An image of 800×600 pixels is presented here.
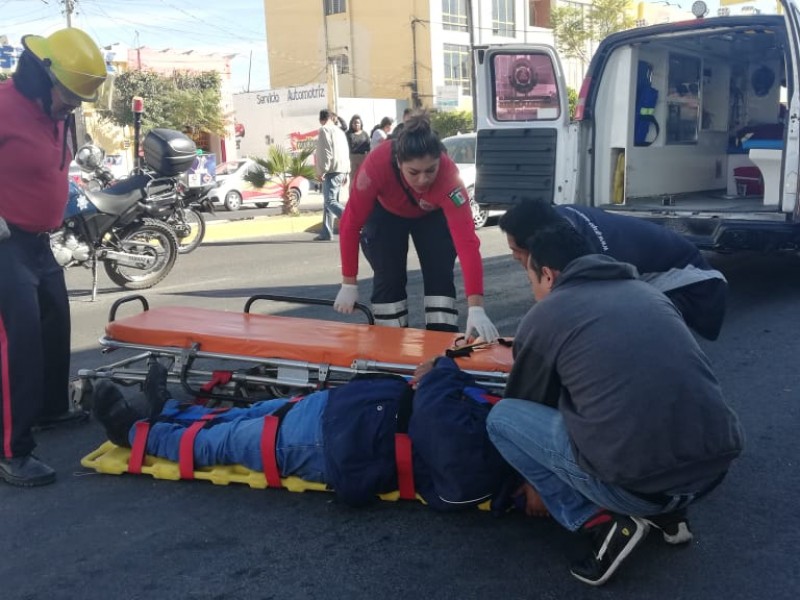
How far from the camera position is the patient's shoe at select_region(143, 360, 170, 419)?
3.76m

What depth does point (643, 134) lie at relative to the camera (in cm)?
881

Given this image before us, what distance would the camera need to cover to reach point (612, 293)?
260 centimetres

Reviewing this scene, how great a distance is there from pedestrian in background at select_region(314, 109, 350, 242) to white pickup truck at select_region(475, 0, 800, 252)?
4.49m

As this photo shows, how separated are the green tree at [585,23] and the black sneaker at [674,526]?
154 ft

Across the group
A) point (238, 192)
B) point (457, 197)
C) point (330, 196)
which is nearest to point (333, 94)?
point (238, 192)

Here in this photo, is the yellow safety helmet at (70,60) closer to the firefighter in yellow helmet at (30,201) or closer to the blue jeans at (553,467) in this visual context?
the firefighter in yellow helmet at (30,201)

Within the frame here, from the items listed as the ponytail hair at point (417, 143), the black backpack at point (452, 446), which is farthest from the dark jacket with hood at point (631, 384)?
the ponytail hair at point (417, 143)

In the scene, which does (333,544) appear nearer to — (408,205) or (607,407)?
(607,407)

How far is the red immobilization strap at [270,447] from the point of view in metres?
3.41

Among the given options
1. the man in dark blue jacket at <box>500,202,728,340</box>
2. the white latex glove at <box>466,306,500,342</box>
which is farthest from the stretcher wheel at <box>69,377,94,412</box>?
the man in dark blue jacket at <box>500,202,728,340</box>

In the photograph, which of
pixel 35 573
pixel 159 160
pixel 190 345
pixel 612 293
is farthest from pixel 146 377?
pixel 159 160

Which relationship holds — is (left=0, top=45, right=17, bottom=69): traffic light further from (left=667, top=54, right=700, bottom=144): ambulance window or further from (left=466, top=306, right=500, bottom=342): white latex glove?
(left=466, top=306, right=500, bottom=342): white latex glove

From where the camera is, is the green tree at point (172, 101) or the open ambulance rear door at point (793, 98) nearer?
the open ambulance rear door at point (793, 98)

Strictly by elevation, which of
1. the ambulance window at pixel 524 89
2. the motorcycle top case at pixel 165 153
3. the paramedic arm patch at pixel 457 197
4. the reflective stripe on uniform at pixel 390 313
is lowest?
the reflective stripe on uniform at pixel 390 313
